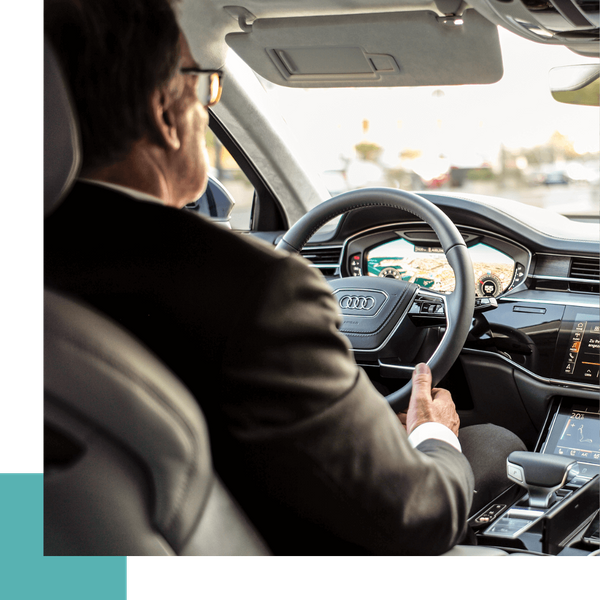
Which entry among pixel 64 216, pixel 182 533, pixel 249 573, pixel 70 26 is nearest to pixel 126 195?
pixel 64 216

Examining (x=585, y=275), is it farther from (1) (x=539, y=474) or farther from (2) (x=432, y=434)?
(2) (x=432, y=434)

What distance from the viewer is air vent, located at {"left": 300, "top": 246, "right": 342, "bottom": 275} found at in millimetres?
2182

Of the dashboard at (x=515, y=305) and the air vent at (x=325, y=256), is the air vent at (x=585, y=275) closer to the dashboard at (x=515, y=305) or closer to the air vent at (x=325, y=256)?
the dashboard at (x=515, y=305)

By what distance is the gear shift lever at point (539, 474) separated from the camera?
141cm

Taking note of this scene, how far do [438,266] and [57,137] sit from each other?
3.66 feet

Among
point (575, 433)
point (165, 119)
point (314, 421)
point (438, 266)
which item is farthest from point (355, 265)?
point (314, 421)

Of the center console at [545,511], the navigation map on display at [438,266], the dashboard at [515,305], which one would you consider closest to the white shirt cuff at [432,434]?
the center console at [545,511]

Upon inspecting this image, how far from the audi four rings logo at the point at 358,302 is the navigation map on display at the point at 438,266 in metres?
→ 0.18

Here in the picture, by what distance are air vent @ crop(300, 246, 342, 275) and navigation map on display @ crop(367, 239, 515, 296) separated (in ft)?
0.61

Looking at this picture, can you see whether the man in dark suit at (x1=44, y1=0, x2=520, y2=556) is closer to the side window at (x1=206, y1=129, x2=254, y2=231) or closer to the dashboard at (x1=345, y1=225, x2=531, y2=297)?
the side window at (x1=206, y1=129, x2=254, y2=231)

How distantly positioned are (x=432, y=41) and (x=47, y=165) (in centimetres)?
96

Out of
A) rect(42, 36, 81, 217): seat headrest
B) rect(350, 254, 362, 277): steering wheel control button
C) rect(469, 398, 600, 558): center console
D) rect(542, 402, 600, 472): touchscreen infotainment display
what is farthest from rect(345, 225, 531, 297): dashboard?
rect(42, 36, 81, 217): seat headrest

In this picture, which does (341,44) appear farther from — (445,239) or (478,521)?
(478,521)

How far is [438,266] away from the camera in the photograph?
6.21ft
